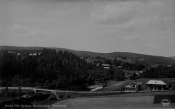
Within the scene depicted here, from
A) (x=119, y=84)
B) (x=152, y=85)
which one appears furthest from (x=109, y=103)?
(x=152, y=85)

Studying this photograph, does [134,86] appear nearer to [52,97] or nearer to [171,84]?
[171,84]

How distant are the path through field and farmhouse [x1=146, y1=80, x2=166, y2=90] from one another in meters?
3.24

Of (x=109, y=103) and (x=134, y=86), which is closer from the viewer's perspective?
(x=109, y=103)

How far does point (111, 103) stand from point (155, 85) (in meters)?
5.95

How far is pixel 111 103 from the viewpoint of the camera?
13062mm

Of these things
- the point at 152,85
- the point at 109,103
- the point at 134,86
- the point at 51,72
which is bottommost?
the point at 109,103

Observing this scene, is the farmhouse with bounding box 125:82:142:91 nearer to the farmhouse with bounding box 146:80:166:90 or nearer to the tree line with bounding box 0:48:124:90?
the farmhouse with bounding box 146:80:166:90

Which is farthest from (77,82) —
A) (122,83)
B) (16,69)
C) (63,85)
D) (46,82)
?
(16,69)

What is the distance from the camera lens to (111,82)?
1891 centimetres

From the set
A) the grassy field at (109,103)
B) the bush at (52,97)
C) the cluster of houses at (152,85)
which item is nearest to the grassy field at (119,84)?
the cluster of houses at (152,85)

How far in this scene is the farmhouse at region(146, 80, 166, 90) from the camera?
17.3m

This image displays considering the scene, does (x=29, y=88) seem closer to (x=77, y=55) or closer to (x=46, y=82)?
(x=46, y=82)

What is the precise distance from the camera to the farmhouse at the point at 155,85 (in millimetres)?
17347

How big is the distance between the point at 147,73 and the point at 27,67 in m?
10.5
